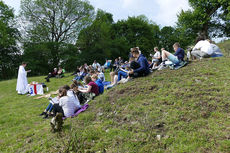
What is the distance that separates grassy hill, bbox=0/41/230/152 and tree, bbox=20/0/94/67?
91.1 feet

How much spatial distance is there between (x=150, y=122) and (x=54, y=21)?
34.4 metres

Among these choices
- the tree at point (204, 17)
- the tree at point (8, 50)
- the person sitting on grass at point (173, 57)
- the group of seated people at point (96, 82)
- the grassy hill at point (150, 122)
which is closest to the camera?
the grassy hill at point (150, 122)

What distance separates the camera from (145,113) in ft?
14.3

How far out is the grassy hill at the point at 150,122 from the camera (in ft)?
10.4

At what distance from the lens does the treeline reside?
27.3 m

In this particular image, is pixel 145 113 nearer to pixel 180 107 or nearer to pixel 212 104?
pixel 180 107

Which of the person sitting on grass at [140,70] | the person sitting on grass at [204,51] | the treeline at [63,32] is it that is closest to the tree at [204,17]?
the treeline at [63,32]

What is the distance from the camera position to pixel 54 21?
3281cm

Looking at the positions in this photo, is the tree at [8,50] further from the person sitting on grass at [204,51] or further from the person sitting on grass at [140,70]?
the person sitting on grass at [204,51]

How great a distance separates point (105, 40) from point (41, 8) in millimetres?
15223

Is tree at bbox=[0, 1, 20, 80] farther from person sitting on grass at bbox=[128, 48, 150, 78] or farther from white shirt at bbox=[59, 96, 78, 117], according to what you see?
person sitting on grass at bbox=[128, 48, 150, 78]

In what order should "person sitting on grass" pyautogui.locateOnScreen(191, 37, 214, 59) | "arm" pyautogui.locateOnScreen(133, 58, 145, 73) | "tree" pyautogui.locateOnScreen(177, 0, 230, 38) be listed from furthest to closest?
"tree" pyautogui.locateOnScreen(177, 0, 230, 38) → "person sitting on grass" pyautogui.locateOnScreen(191, 37, 214, 59) → "arm" pyautogui.locateOnScreen(133, 58, 145, 73)

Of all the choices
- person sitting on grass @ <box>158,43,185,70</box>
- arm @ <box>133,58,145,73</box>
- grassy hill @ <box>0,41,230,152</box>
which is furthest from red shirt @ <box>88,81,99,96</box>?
person sitting on grass @ <box>158,43,185,70</box>

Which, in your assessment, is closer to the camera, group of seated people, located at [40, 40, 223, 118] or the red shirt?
group of seated people, located at [40, 40, 223, 118]
